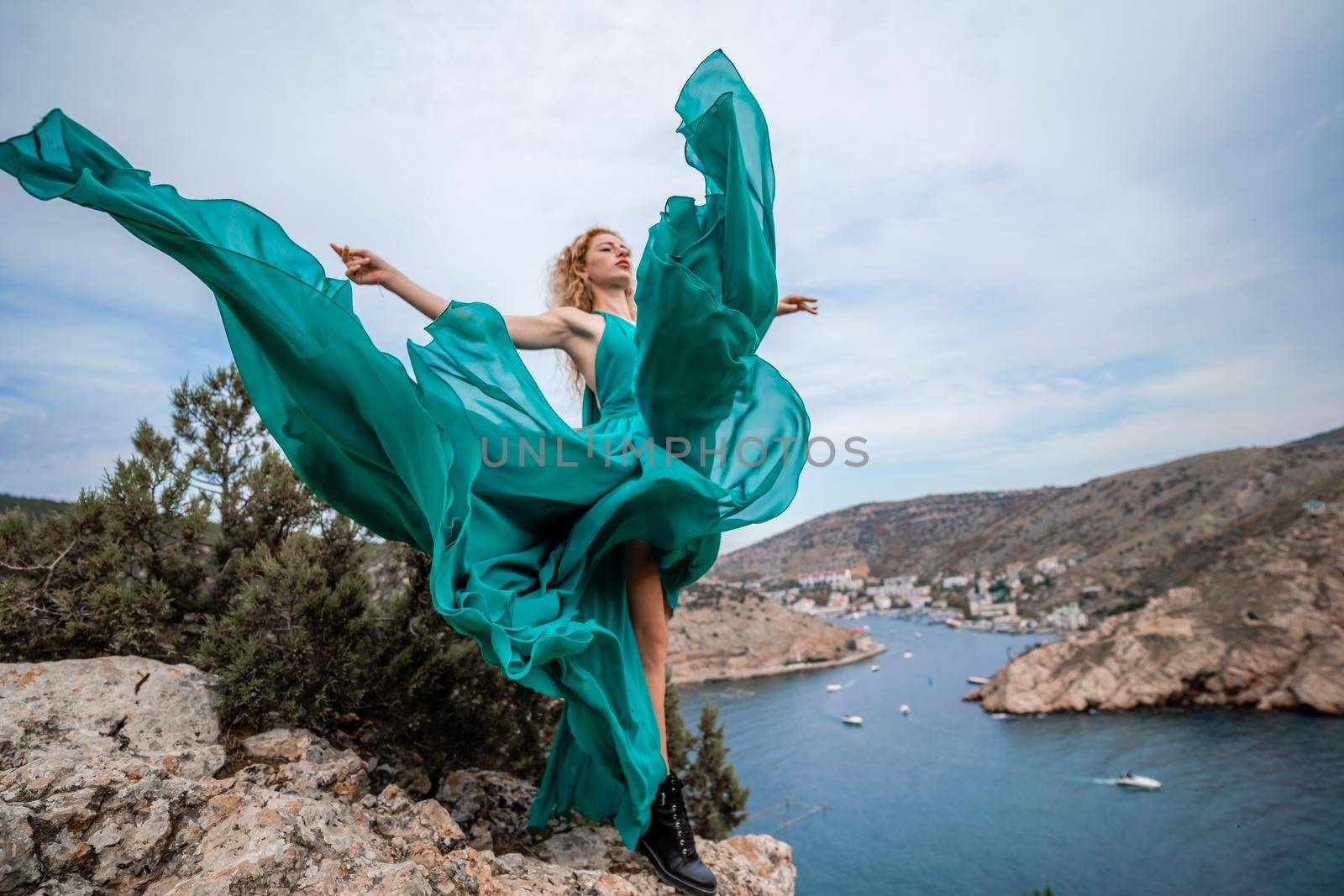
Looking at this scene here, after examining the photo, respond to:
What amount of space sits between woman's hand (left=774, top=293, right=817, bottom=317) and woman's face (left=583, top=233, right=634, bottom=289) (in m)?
0.77

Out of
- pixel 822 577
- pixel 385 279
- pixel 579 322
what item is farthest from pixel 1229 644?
pixel 822 577

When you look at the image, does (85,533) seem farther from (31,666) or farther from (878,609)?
(878,609)

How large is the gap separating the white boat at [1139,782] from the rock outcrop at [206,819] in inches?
1714

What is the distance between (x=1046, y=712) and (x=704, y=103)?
56.8 metres

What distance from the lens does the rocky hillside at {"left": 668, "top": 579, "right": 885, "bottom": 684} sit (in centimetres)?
6328

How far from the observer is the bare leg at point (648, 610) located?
2889 mm

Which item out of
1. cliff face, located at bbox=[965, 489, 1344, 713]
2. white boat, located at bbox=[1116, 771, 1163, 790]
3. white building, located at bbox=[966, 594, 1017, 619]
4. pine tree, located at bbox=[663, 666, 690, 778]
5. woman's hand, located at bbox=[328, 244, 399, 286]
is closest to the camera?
woman's hand, located at bbox=[328, 244, 399, 286]

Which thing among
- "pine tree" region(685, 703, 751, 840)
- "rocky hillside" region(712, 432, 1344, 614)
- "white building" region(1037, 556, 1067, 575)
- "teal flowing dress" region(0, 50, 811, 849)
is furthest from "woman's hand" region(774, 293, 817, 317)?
"white building" region(1037, 556, 1067, 575)

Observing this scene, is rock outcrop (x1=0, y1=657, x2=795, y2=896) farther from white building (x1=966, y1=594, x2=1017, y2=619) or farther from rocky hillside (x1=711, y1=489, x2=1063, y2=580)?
rocky hillside (x1=711, y1=489, x2=1063, y2=580)

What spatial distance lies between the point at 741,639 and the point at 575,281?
67.9 metres

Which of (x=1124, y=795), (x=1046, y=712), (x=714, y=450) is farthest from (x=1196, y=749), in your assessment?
(x=714, y=450)

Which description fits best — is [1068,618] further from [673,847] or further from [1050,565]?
[673,847]

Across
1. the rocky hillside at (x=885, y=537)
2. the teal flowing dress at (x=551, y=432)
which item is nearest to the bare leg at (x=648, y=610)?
the teal flowing dress at (x=551, y=432)

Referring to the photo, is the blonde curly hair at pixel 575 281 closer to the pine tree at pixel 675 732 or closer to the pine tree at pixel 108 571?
the pine tree at pixel 108 571
